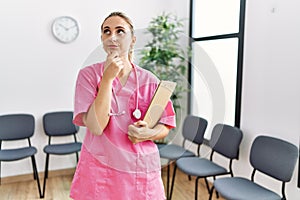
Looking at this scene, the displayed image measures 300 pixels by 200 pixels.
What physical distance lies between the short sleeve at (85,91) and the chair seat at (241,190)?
1511 millimetres

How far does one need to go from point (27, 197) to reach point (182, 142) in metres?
2.40

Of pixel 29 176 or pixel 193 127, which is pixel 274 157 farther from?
pixel 29 176

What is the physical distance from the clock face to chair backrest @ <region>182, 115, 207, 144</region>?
2.49 meters

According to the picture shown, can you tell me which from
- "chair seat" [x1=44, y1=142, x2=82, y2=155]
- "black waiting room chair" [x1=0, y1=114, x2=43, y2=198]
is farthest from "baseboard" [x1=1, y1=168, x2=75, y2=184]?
"chair seat" [x1=44, y1=142, x2=82, y2=155]

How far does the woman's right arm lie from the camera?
0.69m

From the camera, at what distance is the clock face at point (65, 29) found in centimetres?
318

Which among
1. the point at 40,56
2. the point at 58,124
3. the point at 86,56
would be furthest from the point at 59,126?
the point at 86,56

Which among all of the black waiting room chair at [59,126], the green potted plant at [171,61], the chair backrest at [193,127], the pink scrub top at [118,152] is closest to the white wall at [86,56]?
the black waiting room chair at [59,126]

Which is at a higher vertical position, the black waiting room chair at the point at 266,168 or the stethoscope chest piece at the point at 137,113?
the stethoscope chest piece at the point at 137,113

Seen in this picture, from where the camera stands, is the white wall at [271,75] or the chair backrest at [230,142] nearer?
the white wall at [271,75]

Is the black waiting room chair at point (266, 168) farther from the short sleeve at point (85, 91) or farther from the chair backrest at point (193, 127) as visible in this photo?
the short sleeve at point (85, 91)

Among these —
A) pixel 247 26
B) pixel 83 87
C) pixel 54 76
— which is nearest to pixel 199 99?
pixel 83 87

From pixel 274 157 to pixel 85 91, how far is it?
5.87ft

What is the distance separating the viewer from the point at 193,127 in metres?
1.08
